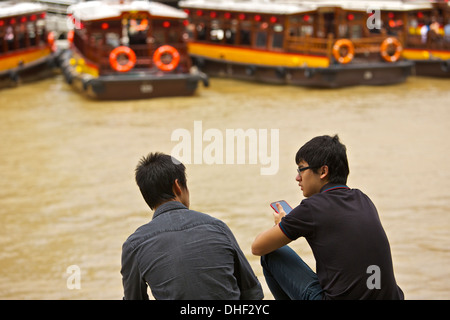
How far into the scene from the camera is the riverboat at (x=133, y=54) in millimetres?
14742

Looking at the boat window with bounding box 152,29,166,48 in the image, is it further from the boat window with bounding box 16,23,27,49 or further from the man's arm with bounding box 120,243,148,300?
the man's arm with bounding box 120,243,148,300

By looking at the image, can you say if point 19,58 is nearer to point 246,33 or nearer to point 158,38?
point 158,38

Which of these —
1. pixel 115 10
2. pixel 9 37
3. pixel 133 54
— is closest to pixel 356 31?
pixel 133 54

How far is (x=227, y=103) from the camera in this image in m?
14.2

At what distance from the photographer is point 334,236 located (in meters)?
2.79

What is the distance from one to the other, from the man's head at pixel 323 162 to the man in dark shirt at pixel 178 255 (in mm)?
536

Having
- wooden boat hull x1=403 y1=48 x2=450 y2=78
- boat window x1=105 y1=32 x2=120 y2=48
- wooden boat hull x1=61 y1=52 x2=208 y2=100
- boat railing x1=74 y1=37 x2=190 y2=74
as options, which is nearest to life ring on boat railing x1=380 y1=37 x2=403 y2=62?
wooden boat hull x1=403 y1=48 x2=450 y2=78

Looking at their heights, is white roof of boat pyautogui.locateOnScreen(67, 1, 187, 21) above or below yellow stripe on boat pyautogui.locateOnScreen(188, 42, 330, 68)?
above

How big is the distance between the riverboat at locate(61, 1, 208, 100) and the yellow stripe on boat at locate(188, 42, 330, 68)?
8.17 ft

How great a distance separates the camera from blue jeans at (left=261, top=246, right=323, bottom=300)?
2924 mm
